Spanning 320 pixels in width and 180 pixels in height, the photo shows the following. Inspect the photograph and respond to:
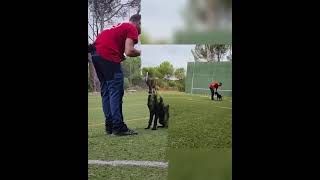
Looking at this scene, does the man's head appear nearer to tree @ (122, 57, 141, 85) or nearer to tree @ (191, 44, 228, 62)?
tree @ (122, 57, 141, 85)

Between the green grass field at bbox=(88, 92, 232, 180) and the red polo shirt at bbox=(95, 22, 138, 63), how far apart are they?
43 cm

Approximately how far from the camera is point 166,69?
441cm

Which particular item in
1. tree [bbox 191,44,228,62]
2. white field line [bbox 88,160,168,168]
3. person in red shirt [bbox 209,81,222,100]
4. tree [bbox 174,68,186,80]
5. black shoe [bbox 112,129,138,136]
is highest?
tree [bbox 191,44,228,62]

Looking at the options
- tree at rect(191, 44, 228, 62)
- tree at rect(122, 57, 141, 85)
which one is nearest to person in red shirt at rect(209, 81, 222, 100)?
tree at rect(191, 44, 228, 62)

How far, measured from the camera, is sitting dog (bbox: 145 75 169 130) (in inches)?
175

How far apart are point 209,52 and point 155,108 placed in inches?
30.8

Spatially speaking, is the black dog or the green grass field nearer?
the green grass field

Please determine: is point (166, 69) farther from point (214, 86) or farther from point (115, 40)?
point (115, 40)

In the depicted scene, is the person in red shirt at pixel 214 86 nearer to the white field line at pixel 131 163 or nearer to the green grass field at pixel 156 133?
the green grass field at pixel 156 133

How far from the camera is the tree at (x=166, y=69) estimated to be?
440 cm
